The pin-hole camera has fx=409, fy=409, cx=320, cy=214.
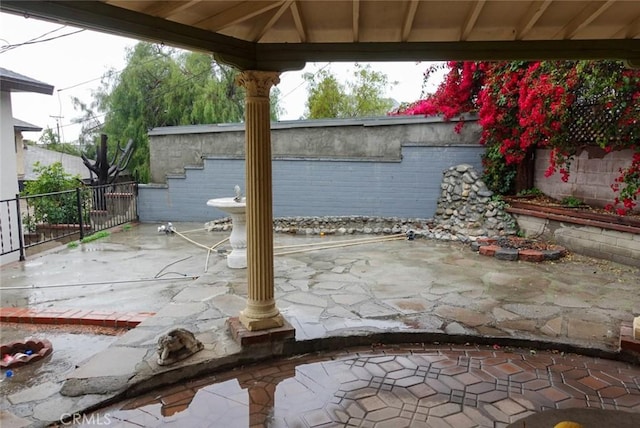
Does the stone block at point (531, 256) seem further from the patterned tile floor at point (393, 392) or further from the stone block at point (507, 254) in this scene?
the patterned tile floor at point (393, 392)

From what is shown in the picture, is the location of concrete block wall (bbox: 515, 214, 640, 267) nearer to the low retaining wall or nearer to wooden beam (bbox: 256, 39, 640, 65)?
the low retaining wall

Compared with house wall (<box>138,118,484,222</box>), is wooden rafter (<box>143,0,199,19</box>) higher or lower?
higher

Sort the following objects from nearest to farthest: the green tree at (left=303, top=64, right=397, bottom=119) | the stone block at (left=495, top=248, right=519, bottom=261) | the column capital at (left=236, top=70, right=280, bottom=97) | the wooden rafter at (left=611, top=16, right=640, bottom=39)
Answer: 1. the wooden rafter at (left=611, top=16, right=640, bottom=39)
2. the column capital at (left=236, top=70, right=280, bottom=97)
3. the stone block at (left=495, top=248, right=519, bottom=261)
4. the green tree at (left=303, top=64, right=397, bottom=119)

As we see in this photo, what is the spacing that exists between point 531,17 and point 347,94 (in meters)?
13.0

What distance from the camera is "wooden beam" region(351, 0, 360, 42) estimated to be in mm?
2358

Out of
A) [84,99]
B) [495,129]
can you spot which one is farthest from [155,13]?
[84,99]

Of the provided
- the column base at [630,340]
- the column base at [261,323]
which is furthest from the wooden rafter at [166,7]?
the column base at [630,340]

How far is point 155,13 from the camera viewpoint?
223cm

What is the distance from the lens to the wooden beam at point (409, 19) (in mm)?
2378

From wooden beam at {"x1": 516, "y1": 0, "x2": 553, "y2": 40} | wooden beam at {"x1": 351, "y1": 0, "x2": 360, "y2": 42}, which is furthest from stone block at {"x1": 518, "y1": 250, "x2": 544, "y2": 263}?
wooden beam at {"x1": 351, "y1": 0, "x2": 360, "y2": 42}

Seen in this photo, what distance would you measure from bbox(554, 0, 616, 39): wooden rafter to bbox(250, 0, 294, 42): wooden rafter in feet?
5.89

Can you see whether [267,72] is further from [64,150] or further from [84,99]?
[64,150]

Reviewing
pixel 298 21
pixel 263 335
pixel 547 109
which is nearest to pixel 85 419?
pixel 263 335

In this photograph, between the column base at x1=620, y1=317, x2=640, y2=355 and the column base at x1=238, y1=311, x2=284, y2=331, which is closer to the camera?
the column base at x1=620, y1=317, x2=640, y2=355
